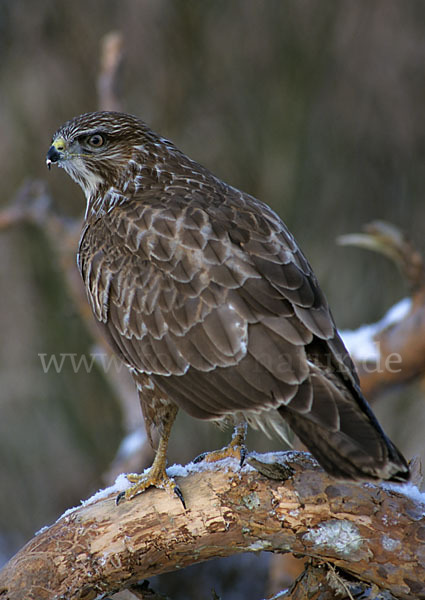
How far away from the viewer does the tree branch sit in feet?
8.39

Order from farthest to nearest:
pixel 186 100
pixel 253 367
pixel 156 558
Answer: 1. pixel 186 100
2. pixel 156 558
3. pixel 253 367

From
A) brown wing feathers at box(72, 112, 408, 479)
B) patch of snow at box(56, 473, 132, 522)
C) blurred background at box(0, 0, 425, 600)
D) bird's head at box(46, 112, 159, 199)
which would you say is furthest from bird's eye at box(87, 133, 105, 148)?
blurred background at box(0, 0, 425, 600)

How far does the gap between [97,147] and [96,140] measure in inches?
1.3

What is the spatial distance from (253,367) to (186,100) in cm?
616

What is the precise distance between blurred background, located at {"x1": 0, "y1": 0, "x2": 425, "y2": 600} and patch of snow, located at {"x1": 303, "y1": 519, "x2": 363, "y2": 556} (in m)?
4.58

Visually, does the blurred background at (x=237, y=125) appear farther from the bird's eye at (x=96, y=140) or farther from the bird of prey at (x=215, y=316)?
the bird of prey at (x=215, y=316)

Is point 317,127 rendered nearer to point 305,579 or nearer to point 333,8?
point 333,8

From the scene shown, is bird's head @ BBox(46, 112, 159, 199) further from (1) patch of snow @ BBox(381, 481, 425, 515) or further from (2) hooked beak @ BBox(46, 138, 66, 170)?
(1) patch of snow @ BBox(381, 481, 425, 515)

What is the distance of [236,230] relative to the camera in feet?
9.50

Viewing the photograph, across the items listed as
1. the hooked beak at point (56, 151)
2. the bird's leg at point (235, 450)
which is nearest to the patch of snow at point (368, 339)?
the bird's leg at point (235, 450)

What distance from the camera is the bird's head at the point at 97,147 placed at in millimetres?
3375

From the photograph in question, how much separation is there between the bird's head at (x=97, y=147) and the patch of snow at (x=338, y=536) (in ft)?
5.86

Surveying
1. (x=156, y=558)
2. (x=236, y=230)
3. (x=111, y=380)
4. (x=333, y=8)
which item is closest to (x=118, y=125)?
(x=236, y=230)

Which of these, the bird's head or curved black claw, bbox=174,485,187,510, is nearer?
curved black claw, bbox=174,485,187,510
